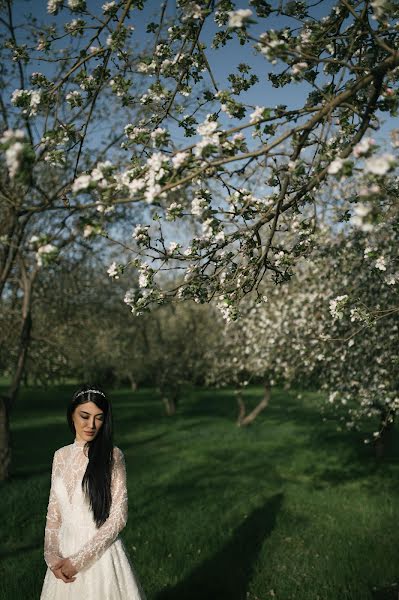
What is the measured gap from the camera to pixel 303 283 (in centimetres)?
1524

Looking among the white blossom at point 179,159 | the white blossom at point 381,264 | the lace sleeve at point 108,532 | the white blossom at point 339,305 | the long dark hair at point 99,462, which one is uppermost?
the white blossom at point 179,159

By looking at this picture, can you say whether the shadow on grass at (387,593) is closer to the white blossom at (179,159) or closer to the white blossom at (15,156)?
the white blossom at (179,159)

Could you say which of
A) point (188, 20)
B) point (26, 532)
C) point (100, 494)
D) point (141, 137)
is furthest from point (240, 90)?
point (26, 532)

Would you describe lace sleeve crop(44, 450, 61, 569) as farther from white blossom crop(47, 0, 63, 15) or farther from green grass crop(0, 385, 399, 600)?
white blossom crop(47, 0, 63, 15)

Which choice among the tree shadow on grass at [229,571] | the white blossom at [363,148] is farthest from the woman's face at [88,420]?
the tree shadow on grass at [229,571]

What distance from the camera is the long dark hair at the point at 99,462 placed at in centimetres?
429

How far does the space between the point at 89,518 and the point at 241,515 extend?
6693 mm

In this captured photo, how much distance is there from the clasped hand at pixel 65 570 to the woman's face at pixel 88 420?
0.93m

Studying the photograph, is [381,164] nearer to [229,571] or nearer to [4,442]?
[229,571]

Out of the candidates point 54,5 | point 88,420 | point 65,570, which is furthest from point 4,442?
point 54,5

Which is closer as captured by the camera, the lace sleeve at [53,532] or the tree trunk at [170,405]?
the lace sleeve at [53,532]

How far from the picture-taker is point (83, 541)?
427cm

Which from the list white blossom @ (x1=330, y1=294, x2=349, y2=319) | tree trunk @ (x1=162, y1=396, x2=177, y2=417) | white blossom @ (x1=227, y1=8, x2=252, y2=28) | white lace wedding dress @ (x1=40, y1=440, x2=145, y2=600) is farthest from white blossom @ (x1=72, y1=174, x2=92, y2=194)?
tree trunk @ (x1=162, y1=396, x2=177, y2=417)

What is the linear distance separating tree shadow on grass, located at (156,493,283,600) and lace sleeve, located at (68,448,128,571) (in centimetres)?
307
